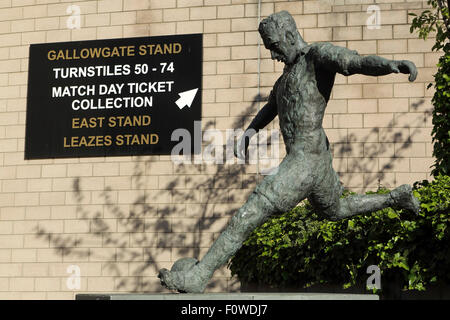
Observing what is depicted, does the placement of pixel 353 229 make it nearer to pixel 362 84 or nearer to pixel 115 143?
pixel 362 84

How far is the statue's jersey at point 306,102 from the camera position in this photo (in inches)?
185

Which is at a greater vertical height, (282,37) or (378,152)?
(282,37)

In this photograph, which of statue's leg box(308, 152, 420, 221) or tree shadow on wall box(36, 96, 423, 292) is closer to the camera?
statue's leg box(308, 152, 420, 221)

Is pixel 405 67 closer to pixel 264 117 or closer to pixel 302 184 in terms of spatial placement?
pixel 302 184

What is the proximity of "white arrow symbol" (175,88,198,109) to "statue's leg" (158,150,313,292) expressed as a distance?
492 cm

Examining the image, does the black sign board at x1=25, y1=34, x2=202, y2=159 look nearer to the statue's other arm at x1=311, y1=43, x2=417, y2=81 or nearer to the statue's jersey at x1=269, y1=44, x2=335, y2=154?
the statue's jersey at x1=269, y1=44, x2=335, y2=154

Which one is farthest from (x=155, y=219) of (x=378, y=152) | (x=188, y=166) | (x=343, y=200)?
(x=343, y=200)

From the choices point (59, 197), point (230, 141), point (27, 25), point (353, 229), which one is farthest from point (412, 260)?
point (27, 25)

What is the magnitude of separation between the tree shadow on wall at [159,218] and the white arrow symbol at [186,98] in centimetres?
40

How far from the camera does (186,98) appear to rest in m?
9.45

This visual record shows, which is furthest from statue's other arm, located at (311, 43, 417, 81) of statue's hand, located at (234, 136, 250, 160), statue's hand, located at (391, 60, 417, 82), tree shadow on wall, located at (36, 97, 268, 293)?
tree shadow on wall, located at (36, 97, 268, 293)

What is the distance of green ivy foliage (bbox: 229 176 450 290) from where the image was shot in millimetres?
6039

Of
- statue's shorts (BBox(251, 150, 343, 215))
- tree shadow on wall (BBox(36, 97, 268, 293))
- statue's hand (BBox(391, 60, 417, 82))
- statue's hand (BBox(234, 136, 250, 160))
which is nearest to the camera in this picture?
statue's hand (BBox(391, 60, 417, 82))

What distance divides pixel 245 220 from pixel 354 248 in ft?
7.84
